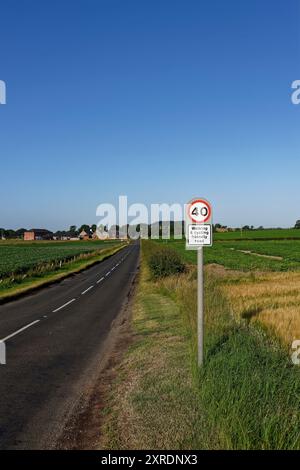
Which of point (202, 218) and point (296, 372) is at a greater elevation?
point (202, 218)

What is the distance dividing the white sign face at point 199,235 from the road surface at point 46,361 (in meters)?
3.17

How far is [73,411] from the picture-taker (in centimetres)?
621

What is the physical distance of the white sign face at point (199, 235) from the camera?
6461mm

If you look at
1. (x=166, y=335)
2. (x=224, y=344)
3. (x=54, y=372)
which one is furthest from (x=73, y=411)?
(x=166, y=335)

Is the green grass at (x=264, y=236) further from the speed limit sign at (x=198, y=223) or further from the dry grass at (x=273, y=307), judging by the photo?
the speed limit sign at (x=198, y=223)

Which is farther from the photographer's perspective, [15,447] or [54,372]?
[54,372]

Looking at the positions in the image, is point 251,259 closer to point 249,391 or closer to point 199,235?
point 199,235

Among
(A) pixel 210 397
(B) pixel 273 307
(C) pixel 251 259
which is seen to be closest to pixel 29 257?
(C) pixel 251 259

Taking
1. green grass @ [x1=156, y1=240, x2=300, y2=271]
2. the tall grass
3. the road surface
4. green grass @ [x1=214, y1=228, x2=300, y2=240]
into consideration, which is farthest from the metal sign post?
green grass @ [x1=214, y1=228, x2=300, y2=240]

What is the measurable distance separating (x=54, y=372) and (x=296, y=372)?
15.0 feet

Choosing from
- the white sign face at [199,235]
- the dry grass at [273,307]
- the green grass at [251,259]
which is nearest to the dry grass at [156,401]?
the white sign face at [199,235]

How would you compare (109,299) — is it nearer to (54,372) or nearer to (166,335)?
(166,335)

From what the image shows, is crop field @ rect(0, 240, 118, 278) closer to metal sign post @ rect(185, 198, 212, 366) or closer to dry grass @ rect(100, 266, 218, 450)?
dry grass @ rect(100, 266, 218, 450)

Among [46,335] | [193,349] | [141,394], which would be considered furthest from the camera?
[46,335]
